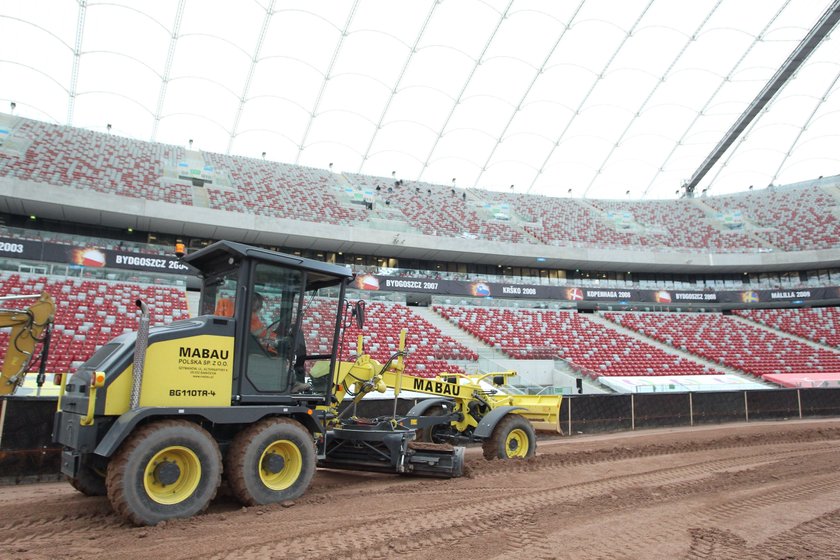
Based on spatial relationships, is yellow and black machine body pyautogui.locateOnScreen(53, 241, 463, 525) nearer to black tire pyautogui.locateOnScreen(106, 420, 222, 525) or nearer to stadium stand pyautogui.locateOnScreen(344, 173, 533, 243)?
black tire pyautogui.locateOnScreen(106, 420, 222, 525)

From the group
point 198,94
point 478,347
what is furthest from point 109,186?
point 478,347

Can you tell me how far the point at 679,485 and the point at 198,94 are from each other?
99.4 feet

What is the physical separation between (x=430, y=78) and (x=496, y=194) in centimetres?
1517

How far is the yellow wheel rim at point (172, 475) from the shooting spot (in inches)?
195

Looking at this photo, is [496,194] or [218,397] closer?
[218,397]

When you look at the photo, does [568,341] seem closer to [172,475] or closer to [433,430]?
[433,430]

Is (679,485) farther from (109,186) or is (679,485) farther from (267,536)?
(109,186)

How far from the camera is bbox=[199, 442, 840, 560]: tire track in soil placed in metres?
4.33

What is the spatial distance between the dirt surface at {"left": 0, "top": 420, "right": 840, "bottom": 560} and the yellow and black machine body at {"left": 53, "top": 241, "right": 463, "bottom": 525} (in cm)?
33

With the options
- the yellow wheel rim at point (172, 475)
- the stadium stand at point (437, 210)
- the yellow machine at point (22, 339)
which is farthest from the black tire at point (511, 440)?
Answer: the stadium stand at point (437, 210)

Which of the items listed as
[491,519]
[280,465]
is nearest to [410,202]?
[280,465]

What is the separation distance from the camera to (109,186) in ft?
89.4

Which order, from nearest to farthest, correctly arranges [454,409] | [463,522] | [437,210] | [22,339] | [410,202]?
[463,522] < [22,339] < [454,409] < [437,210] < [410,202]

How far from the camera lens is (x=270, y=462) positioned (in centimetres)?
577
